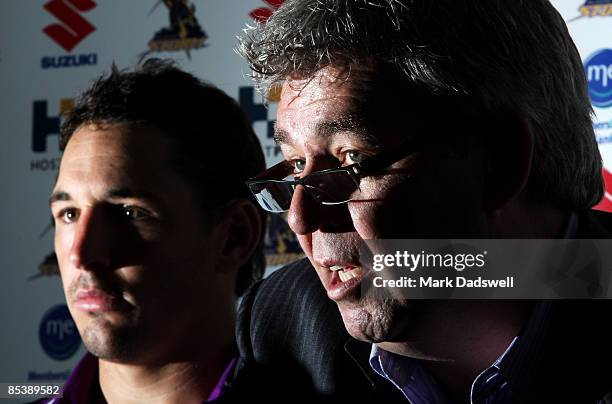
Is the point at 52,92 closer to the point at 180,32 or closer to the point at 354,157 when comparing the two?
the point at 180,32

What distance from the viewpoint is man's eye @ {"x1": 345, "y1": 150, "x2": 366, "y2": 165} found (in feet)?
3.16

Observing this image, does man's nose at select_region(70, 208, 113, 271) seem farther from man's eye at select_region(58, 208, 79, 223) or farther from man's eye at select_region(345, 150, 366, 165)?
man's eye at select_region(345, 150, 366, 165)

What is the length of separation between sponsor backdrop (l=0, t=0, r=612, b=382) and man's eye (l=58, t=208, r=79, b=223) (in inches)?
27.3

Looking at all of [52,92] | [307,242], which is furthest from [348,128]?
[52,92]

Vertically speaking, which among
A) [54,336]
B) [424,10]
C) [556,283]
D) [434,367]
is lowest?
[54,336]

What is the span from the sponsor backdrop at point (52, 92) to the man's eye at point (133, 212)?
2.18 feet

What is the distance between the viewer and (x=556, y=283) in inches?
39.9

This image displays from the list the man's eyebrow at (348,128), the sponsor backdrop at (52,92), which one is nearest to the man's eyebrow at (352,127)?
the man's eyebrow at (348,128)

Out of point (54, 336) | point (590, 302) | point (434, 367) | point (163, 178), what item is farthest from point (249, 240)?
point (54, 336)

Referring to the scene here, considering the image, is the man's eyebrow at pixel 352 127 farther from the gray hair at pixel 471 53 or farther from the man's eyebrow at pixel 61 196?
the man's eyebrow at pixel 61 196

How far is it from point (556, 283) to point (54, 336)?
1569 millimetres

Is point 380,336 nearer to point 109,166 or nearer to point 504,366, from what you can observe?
point 504,366

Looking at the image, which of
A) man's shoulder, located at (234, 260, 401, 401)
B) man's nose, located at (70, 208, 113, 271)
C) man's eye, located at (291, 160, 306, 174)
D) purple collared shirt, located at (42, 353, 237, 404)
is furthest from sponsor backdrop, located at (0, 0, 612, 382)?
man's eye, located at (291, 160, 306, 174)

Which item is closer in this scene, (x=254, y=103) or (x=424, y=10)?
(x=424, y=10)
